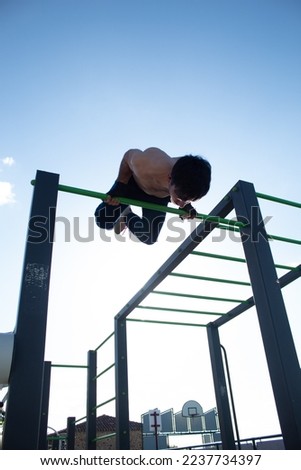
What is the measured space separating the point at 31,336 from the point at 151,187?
136 centimetres

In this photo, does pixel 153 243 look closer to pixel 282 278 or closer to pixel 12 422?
pixel 282 278

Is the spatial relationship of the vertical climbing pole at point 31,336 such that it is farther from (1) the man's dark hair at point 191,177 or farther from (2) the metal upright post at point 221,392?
(2) the metal upright post at point 221,392

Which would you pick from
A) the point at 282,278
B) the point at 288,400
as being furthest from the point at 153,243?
the point at 288,400

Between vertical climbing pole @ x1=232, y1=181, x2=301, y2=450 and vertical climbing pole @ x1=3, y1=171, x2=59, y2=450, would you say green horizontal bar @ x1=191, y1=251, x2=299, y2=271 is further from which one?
vertical climbing pole @ x1=3, y1=171, x2=59, y2=450

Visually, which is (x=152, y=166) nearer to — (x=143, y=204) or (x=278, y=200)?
(x=143, y=204)

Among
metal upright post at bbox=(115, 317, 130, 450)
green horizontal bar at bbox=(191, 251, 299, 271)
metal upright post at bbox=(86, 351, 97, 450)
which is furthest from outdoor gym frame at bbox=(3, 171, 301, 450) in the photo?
metal upright post at bbox=(86, 351, 97, 450)

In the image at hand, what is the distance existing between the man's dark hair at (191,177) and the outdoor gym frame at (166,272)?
0.17 m

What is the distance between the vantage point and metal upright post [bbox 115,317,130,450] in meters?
3.06

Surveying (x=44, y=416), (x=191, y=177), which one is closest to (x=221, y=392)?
(x=44, y=416)

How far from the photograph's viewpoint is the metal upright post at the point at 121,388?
306 centimetres

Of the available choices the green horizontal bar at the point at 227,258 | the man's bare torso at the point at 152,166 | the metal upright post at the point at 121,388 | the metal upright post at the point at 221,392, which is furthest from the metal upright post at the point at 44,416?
the man's bare torso at the point at 152,166

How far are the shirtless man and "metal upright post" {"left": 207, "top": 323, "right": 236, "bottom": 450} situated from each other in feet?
5.80

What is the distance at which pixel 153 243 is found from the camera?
279cm
